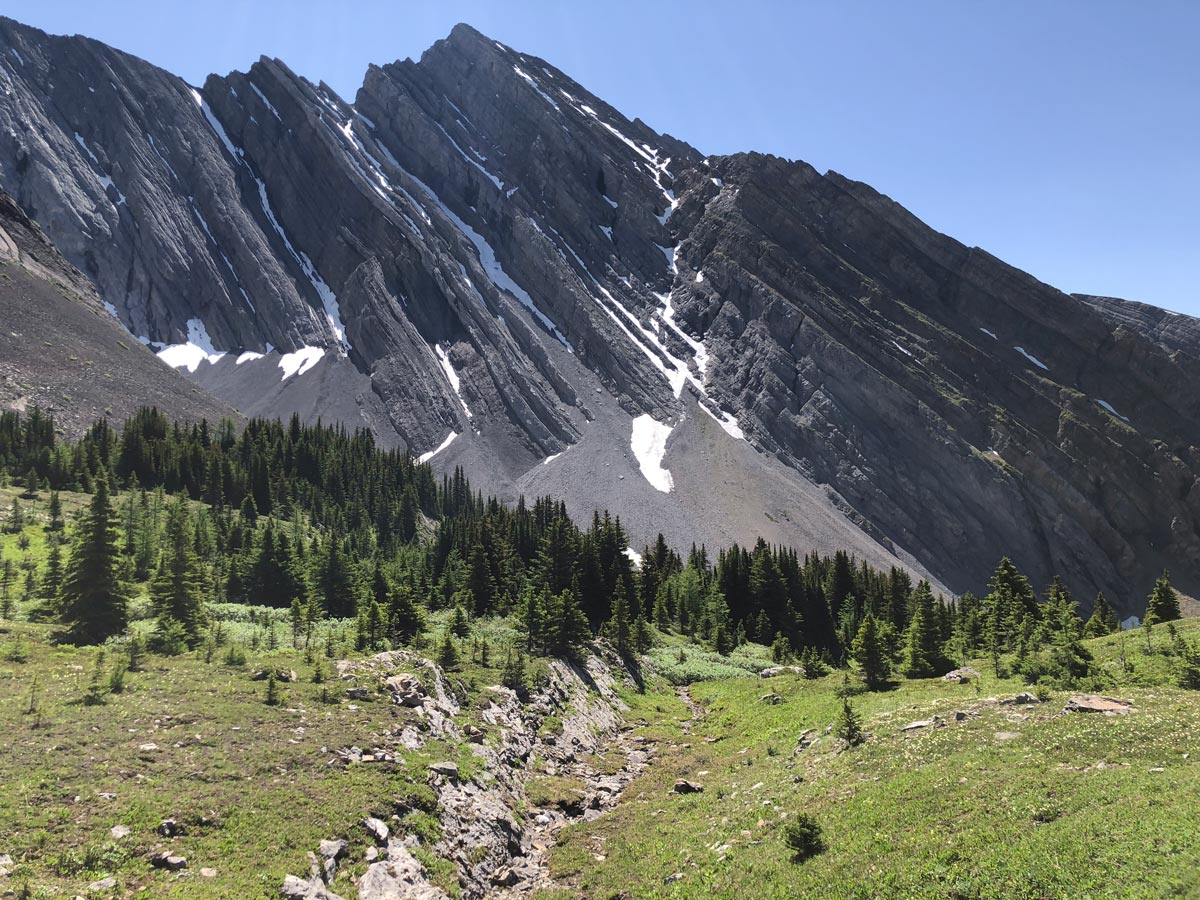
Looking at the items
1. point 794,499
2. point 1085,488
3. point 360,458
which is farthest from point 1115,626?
point 1085,488

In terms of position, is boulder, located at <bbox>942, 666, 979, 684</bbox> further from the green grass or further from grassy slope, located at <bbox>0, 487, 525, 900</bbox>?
grassy slope, located at <bbox>0, 487, 525, 900</bbox>

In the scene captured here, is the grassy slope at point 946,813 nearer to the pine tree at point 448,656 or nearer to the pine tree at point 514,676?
the pine tree at point 514,676

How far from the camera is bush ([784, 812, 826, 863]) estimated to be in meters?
16.9

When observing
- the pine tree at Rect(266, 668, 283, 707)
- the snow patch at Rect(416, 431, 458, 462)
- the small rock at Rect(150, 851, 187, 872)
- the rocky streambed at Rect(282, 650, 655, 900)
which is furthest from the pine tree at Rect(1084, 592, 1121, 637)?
the snow patch at Rect(416, 431, 458, 462)

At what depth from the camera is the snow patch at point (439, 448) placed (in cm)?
17450

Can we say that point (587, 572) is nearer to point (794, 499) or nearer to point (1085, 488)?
point (794, 499)

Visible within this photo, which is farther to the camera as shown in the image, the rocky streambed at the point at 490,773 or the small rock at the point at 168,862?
the rocky streambed at the point at 490,773

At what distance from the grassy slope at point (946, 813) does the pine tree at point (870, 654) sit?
22.6ft

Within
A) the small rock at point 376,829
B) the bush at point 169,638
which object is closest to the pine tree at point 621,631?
the bush at point 169,638

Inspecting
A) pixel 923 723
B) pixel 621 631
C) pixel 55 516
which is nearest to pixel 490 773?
pixel 923 723

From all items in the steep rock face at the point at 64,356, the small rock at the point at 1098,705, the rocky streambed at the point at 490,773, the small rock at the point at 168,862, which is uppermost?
the steep rock face at the point at 64,356

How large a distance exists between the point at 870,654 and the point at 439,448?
152 metres

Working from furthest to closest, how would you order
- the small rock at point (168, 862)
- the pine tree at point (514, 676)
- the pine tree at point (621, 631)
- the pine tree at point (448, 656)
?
the pine tree at point (621, 631)
the pine tree at point (514, 676)
the pine tree at point (448, 656)
the small rock at point (168, 862)

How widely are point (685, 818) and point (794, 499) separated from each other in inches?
5667
